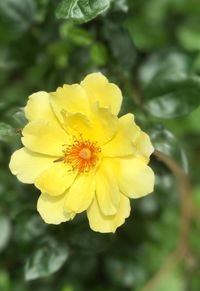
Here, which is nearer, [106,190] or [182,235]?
[106,190]

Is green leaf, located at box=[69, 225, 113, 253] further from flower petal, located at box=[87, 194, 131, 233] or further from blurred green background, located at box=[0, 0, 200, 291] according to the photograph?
flower petal, located at box=[87, 194, 131, 233]

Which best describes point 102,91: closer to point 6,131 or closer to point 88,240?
point 6,131

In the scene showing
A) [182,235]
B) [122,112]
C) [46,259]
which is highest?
[122,112]

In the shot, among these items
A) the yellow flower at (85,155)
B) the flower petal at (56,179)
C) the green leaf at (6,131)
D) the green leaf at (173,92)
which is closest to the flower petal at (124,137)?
the yellow flower at (85,155)

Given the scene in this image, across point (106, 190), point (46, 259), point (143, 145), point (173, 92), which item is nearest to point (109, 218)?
point (106, 190)

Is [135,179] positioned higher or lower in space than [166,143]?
higher

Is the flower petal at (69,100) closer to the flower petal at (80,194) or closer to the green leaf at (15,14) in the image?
the flower petal at (80,194)
